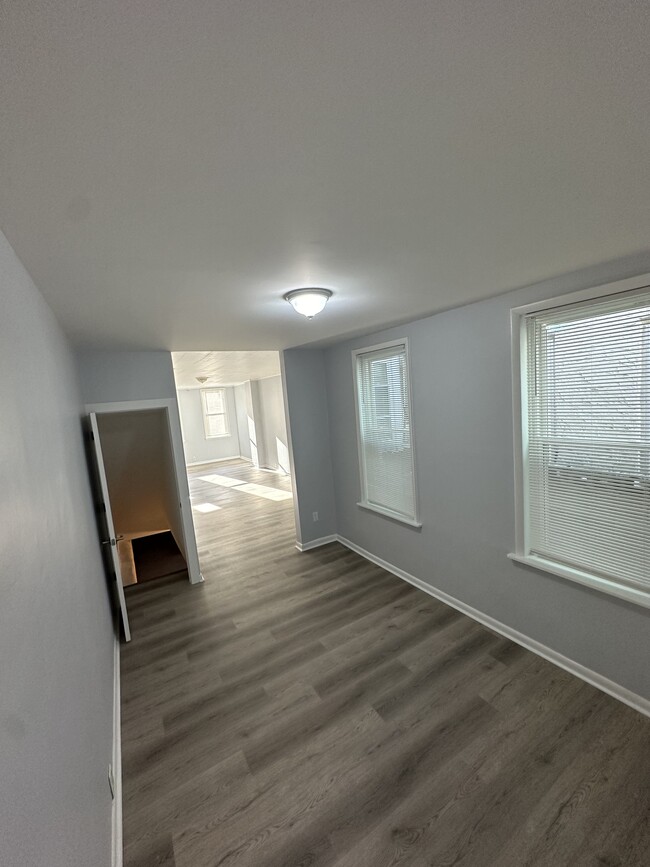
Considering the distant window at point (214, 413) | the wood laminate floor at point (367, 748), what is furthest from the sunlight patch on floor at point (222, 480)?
the wood laminate floor at point (367, 748)

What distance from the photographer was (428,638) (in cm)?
285

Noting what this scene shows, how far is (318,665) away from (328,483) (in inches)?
93.9

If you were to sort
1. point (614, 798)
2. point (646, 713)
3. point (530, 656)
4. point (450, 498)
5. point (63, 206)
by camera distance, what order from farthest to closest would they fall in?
point (450, 498) → point (530, 656) → point (646, 713) → point (614, 798) → point (63, 206)

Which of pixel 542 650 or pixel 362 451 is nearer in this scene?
pixel 542 650

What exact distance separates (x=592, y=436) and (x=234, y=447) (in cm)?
1132

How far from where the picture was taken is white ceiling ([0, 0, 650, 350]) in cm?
61

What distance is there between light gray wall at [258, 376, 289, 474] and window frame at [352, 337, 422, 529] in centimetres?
522

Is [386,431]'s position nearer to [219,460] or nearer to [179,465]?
[179,465]

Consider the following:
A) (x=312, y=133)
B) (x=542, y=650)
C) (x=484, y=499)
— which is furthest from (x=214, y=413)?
(x=312, y=133)

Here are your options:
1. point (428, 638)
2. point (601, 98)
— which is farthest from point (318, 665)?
point (601, 98)

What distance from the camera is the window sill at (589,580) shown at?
6.73 feet

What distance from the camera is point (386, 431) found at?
3.78m

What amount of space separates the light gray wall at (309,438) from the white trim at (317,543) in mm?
45

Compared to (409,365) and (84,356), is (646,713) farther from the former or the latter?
(84,356)
